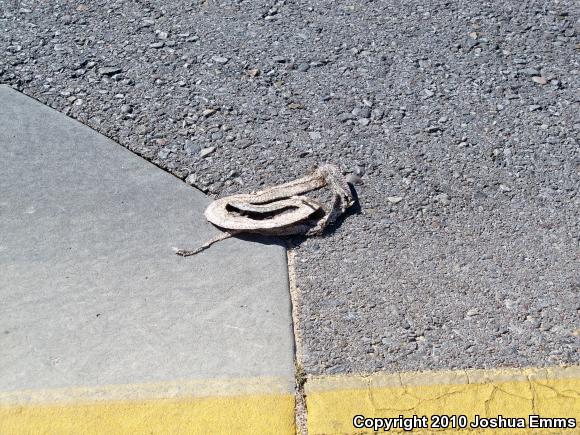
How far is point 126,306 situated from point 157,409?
0.59 m

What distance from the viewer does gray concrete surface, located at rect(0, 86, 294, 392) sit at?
11.1ft

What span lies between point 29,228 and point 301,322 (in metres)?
1.44

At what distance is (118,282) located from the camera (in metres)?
3.75

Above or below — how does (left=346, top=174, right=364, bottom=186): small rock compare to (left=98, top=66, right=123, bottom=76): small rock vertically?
below

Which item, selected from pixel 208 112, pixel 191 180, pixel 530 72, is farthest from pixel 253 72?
pixel 530 72

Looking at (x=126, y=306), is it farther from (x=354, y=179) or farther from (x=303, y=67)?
(x=303, y=67)

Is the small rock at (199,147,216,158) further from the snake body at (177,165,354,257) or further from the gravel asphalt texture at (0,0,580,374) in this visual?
the snake body at (177,165,354,257)

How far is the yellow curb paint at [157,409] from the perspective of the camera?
3135mm

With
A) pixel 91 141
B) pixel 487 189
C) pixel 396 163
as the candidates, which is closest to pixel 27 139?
pixel 91 141

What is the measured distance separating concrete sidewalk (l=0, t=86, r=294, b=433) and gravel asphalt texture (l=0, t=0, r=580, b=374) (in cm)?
22

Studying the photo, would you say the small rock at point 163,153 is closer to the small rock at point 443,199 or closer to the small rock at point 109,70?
the small rock at point 109,70

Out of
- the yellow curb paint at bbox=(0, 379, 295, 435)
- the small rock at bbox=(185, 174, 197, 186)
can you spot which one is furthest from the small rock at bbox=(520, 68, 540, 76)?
the yellow curb paint at bbox=(0, 379, 295, 435)

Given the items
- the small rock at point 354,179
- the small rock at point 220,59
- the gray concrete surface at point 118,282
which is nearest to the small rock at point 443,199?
the small rock at point 354,179

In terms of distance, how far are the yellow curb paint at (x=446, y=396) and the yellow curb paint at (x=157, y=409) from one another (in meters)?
0.14
